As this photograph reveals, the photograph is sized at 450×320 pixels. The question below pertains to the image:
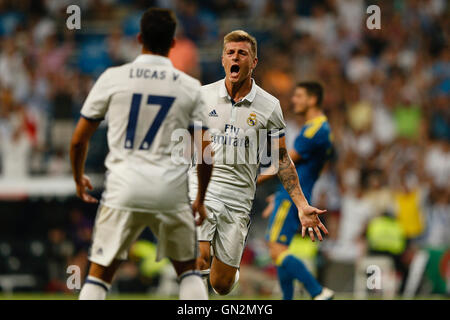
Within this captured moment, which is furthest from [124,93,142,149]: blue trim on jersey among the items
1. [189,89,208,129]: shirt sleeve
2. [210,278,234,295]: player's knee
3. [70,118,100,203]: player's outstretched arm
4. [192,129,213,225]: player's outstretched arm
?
[210,278,234,295]: player's knee

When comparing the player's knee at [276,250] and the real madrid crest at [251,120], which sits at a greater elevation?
the real madrid crest at [251,120]

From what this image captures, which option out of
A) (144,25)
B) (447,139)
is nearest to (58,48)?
(447,139)

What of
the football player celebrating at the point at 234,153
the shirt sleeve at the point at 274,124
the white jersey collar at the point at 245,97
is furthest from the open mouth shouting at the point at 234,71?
the shirt sleeve at the point at 274,124

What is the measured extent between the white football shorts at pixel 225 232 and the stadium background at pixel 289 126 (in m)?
5.23

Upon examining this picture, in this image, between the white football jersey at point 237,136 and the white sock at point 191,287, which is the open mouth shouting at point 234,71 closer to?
the white football jersey at point 237,136

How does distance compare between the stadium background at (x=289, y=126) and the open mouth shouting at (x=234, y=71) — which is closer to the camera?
the open mouth shouting at (x=234, y=71)

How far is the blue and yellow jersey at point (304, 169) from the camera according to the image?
8.92 metres

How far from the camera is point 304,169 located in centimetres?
897

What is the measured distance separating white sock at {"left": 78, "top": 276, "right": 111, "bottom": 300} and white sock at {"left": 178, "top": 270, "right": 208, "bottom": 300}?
54cm

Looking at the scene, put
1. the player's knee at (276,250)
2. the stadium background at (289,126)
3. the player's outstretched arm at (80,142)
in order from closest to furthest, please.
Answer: the player's outstretched arm at (80,142) < the player's knee at (276,250) < the stadium background at (289,126)

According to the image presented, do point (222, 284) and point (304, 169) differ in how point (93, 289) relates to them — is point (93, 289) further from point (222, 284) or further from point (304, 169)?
point (304, 169)

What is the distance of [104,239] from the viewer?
543 centimetres

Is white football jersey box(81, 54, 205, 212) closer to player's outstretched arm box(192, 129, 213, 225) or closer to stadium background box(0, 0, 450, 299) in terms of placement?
player's outstretched arm box(192, 129, 213, 225)

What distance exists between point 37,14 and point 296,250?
8246 millimetres
